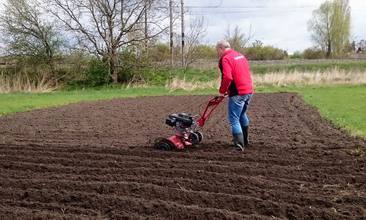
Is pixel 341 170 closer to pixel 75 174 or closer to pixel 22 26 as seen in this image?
pixel 75 174

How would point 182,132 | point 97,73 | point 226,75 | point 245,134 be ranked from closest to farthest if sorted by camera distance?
point 226,75 < point 182,132 < point 245,134 < point 97,73

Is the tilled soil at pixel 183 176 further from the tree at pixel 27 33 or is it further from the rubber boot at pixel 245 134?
the tree at pixel 27 33

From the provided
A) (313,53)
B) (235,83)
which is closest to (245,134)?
(235,83)

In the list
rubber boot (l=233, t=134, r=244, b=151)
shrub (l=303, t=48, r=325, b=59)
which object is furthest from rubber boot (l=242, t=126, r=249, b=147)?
shrub (l=303, t=48, r=325, b=59)

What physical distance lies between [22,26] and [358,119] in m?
31.8

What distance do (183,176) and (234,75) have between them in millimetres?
2629

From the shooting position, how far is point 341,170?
7996 mm

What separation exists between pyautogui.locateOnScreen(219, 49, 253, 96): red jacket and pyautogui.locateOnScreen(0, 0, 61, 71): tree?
33023 millimetres

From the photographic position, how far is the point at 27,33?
40.7 m

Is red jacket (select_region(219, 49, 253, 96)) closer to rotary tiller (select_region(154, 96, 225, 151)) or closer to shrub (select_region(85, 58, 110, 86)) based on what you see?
rotary tiller (select_region(154, 96, 225, 151))

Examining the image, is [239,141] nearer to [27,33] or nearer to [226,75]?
[226,75]

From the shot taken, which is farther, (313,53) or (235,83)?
(313,53)

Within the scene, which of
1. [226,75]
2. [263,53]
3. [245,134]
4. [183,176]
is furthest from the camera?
[263,53]

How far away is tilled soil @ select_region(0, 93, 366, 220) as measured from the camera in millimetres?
6031
